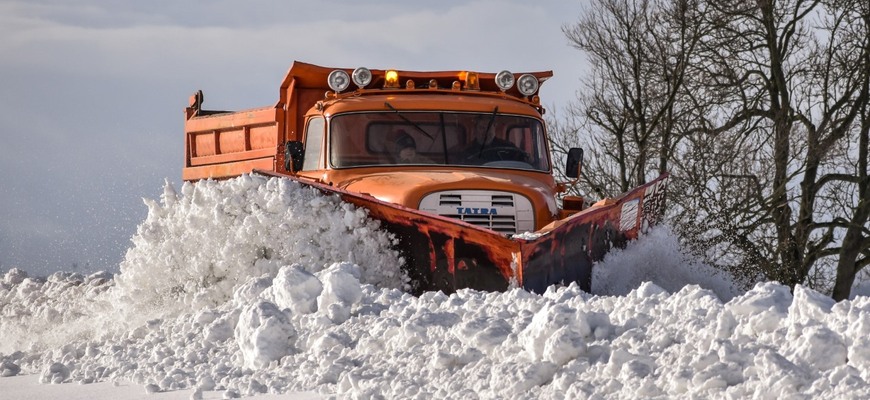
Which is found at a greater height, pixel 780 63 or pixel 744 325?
pixel 780 63

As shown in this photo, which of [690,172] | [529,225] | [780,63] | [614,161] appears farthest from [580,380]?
[614,161]

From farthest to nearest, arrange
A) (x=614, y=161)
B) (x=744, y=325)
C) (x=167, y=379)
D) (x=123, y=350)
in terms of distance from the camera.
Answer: (x=614, y=161) < (x=123, y=350) < (x=167, y=379) < (x=744, y=325)

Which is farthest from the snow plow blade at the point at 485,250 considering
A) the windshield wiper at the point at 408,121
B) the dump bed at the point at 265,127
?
the dump bed at the point at 265,127

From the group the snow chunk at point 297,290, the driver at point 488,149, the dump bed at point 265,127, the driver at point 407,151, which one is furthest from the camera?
the dump bed at point 265,127

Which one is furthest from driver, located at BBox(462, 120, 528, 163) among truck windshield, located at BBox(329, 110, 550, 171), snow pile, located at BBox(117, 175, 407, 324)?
snow pile, located at BBox(117, 175, 407, 324)

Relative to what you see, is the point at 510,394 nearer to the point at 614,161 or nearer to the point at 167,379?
the point at 167,379

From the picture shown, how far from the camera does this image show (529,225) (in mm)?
9070

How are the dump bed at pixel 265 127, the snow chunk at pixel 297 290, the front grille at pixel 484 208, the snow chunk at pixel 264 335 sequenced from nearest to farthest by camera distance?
the snow chunk at pixel 264 335, the snow chunk at pixel 297 290, the front grille at pixel 484 208, the dump bed at pixel 265 127

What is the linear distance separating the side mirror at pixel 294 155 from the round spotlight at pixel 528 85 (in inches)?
89.6

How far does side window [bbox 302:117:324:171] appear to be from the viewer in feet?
33.2

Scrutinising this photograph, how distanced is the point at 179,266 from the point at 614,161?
1172cm

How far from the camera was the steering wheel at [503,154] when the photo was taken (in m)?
10.0

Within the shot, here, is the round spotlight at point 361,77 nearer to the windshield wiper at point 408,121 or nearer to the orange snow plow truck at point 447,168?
the orange snow plow truck at point 447,168

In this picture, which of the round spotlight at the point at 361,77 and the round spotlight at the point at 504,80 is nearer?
the round spotlight at the point at 361,77
